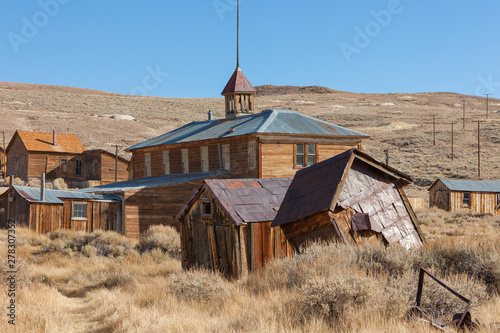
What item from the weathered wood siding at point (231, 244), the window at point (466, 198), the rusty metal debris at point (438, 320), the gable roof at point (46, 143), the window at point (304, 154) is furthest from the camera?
the gable roof at point (46, 143)

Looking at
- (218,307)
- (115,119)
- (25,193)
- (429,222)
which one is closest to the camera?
(218,307)

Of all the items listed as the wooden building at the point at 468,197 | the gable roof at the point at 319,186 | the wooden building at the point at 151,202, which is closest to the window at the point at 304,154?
the wooden building at the point at 151,202

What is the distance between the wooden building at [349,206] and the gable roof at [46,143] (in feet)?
140

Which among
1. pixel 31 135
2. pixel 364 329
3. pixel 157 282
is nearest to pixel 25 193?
pixel 157 282

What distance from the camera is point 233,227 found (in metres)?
12.6

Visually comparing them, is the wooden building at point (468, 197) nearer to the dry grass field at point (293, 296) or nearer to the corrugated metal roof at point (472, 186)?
the corrugated metal roof at point (472, 186)

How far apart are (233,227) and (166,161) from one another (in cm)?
2253

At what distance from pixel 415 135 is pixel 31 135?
51317 millimetres

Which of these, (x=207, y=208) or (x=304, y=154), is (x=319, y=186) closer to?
(x=207, y=208)

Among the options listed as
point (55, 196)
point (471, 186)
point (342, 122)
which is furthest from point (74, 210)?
point (342, 122)

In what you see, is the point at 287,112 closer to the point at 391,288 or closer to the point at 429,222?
the point at 429,222

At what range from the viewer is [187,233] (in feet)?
47.2

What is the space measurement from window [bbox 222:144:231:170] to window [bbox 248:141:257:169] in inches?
74.0

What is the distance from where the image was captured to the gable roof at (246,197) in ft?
41.8
